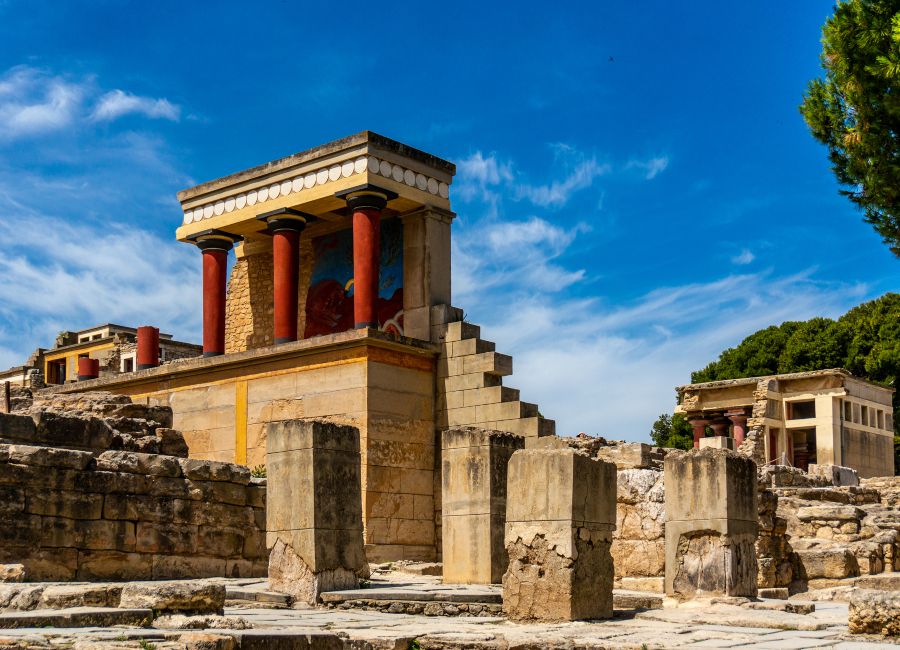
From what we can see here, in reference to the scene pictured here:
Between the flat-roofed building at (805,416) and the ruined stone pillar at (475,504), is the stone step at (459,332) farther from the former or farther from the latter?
the flat-roofed building at (805,416)

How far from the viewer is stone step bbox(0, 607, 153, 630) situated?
23.5 ft

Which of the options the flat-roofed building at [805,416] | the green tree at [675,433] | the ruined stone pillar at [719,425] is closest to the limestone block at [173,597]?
the flat-roofed building at [805,416]

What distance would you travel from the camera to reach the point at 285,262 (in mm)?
21969

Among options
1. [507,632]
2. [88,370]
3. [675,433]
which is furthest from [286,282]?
[675,433]

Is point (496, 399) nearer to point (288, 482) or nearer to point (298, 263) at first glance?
point (298, 263)

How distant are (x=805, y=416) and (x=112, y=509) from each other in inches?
1202

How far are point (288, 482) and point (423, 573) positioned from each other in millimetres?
4562

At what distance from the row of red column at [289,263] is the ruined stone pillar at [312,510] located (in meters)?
8.13

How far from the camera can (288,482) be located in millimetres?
11945

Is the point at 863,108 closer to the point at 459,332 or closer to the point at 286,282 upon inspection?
the point at 459,332

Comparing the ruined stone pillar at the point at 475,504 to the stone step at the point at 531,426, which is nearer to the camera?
the ruined stone pillar at the point at 475,504

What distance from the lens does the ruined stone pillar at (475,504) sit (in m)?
12.3

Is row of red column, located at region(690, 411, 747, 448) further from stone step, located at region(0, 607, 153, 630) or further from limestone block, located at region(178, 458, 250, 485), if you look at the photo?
stone step, located at region(0, 607, 153, 630)

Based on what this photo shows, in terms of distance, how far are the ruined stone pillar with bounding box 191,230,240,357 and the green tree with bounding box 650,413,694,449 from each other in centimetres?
2729
